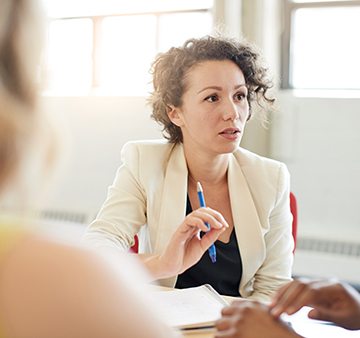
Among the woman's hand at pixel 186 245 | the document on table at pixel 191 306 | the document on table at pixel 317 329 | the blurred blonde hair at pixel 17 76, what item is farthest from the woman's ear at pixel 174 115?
the blurred blonde hair at pixel 17 76

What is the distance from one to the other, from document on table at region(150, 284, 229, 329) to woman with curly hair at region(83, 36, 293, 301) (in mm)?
217

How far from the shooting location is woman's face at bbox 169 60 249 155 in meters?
1.61

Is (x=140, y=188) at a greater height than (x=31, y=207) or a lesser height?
lesser

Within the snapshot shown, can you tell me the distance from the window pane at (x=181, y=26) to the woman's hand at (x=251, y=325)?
9.59ft

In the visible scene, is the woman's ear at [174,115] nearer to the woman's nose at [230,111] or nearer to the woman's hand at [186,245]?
the woman's nose at [230,111]

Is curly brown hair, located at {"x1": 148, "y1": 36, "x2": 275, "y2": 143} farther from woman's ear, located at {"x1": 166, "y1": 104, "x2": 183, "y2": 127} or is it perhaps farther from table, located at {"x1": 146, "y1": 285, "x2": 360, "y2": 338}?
table, located at {"x1": 146, "y1": 285, "x2": 360, "y2": 338}

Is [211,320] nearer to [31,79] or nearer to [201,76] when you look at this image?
[31,79]

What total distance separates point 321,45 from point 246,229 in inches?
78.8

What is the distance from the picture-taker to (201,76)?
5.49 feet

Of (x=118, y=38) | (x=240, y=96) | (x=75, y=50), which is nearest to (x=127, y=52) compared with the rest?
(x=118, y=38)

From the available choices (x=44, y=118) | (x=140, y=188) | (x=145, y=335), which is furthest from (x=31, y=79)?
(x=140, y=188)

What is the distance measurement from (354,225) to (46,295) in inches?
108

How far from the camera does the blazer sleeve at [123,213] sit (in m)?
1.46

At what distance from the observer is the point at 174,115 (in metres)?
1.80
